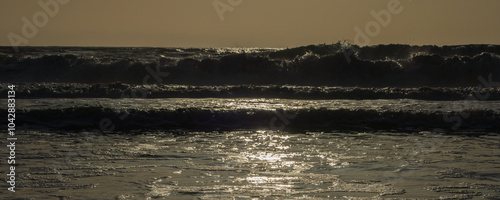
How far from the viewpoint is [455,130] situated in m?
11.9

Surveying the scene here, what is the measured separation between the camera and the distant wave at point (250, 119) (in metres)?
12.4

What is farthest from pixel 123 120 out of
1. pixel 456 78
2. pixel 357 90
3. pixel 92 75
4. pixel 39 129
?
pixel 456 78

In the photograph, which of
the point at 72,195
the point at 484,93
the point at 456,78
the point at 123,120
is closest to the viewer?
the point at 72,195

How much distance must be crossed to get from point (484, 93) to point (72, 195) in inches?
654

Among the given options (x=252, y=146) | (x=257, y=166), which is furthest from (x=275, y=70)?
(x=257, y=166)

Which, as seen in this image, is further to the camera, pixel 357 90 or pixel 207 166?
pixel 357 90

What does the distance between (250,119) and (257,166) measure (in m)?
5.25

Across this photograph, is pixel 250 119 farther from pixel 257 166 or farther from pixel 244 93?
pixel 244 93

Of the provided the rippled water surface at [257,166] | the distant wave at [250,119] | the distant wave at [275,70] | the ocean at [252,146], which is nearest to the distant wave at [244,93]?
the ocean at [252,146]

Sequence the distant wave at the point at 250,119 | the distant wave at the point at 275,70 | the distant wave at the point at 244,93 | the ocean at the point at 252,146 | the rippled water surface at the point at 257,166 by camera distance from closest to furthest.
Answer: the rippled water surface at the point at 257,166 < the ocean at the point at 252,146 < the distant wave at the point at 250,119 < the distant wave at the point at 244,93 < the distant wave at the point at 275,70

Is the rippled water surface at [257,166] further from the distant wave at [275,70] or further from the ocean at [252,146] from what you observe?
the distant wave at [275,70]

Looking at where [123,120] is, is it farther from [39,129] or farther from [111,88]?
[111,88]

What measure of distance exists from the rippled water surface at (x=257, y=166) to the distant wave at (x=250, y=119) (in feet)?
4.55

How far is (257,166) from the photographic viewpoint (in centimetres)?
789
